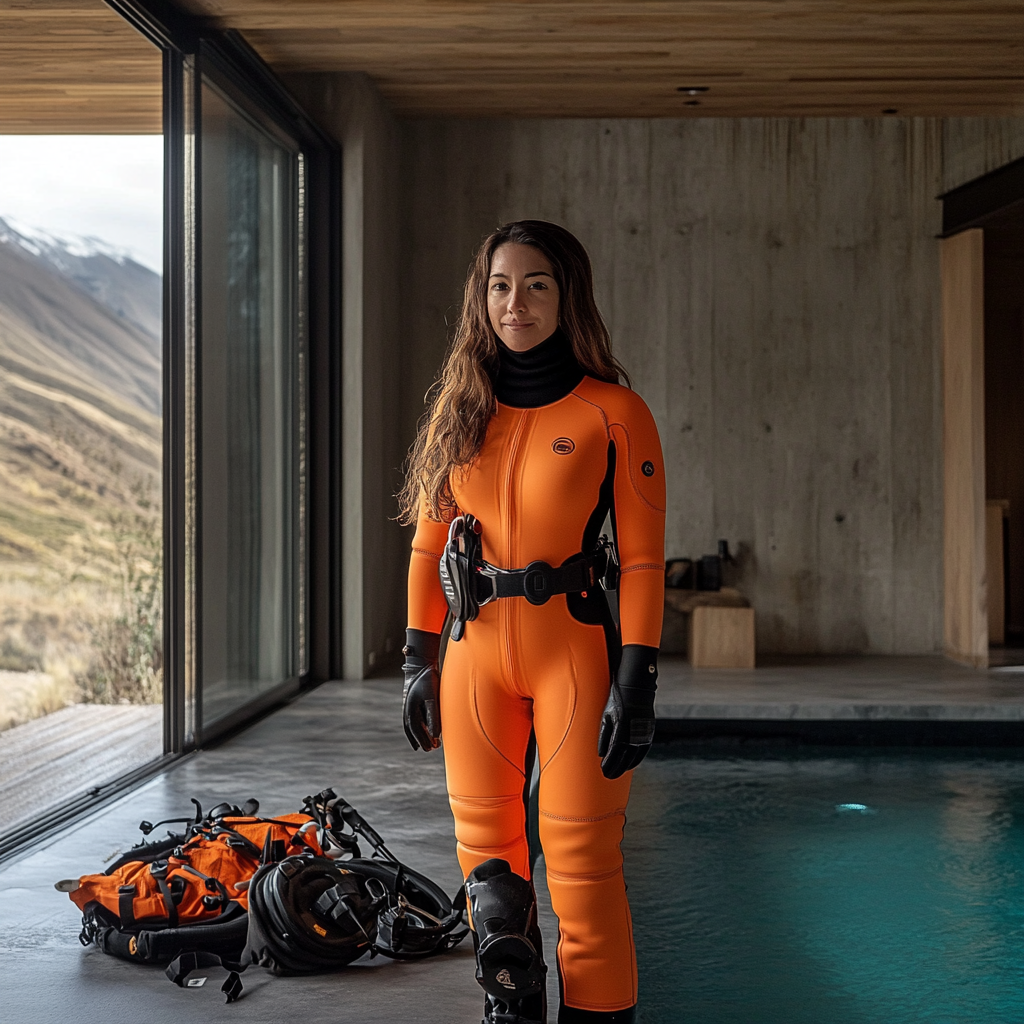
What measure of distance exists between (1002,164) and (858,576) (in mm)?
2507

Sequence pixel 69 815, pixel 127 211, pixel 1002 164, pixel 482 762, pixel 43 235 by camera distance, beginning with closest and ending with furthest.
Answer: pixel 482 762 → pixel 69 815 → pixel 1002 164 → pixel 127 211 → pixel 43 235

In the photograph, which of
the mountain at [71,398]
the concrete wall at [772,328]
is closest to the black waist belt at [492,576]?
the concrete wall at [772,328]

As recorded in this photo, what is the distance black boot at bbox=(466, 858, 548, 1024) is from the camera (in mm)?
1741

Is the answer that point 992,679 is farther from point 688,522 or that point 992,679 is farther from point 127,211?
point 127,211

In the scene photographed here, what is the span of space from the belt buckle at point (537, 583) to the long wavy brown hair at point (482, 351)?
217mm

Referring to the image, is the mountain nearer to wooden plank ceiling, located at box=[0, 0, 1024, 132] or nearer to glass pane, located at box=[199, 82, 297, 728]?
glass pane, located at box=[199, 82, 297, 728]

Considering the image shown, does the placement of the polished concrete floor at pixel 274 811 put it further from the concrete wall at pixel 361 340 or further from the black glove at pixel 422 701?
the concrete wall at pixel 361 340

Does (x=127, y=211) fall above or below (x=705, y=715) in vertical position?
above

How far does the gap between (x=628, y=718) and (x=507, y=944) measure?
398 millimetres

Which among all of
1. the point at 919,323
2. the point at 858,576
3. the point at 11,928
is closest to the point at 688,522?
the point at 858,576

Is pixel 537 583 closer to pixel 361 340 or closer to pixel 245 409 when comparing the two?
pixel 245 409

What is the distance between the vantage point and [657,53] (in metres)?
5.52

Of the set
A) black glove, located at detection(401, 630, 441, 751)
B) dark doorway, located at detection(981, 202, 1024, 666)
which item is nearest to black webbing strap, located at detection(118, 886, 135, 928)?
black glove, located at detection(401, 630, 441, 751)

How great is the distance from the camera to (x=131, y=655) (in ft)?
21.0
